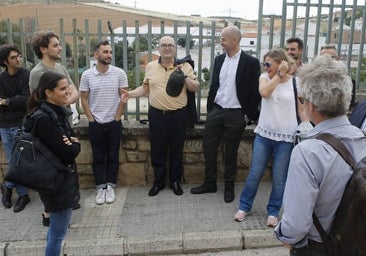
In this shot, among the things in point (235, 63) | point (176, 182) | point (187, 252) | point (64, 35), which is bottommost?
point (187, 252)

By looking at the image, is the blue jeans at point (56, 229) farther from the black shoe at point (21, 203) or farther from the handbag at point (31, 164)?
the black shoe at point (21, 203)

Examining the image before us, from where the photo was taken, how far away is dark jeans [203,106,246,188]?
404 cm

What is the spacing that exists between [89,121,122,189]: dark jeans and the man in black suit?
3.46 feet

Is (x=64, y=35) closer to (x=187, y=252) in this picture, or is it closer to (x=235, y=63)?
(x=235, y=63)

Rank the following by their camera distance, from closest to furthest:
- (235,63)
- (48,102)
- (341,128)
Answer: (341,128), (48,102), (235,63)

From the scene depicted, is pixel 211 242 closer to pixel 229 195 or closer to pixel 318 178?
pixel 229 195

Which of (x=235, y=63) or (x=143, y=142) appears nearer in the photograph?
(x=235, y=63)

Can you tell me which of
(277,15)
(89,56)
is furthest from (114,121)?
(277,15)

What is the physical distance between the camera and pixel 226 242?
3.52m

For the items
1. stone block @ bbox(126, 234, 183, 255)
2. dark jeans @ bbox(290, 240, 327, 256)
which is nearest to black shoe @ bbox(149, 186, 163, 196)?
stone block @ bbox(126, 234, 183, 255)

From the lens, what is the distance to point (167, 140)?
14.4 ft

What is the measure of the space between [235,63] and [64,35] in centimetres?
220

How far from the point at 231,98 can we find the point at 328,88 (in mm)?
2390

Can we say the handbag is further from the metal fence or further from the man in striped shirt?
the metal fence
